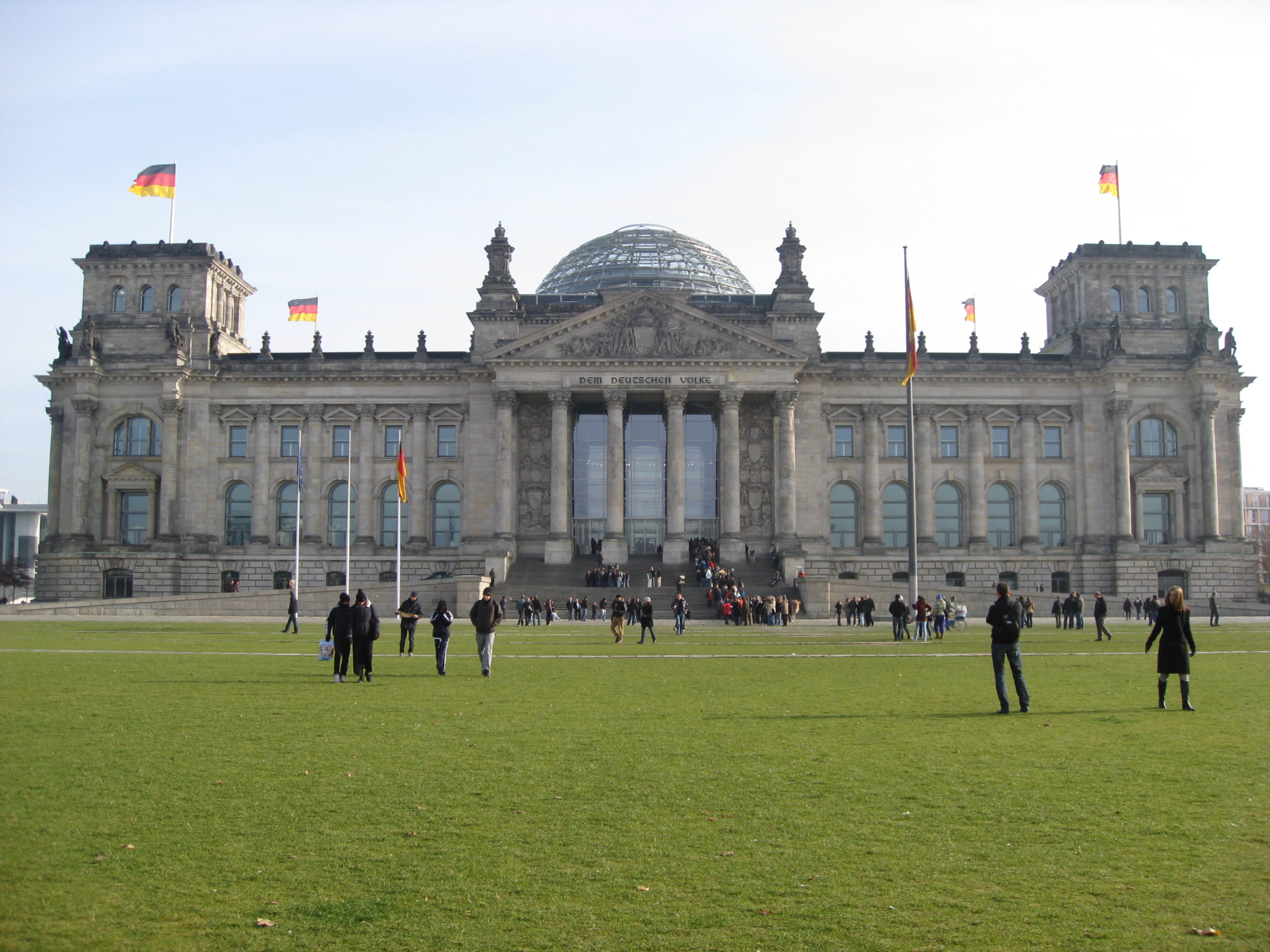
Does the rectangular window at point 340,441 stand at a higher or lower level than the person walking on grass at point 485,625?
higher

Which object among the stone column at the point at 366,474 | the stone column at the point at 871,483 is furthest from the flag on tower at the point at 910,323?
the stone column at the point at 366,474

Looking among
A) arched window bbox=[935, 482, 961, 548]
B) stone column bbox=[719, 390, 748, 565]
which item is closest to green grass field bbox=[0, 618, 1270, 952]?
stone column bbox=[719, 390, 748, 565]

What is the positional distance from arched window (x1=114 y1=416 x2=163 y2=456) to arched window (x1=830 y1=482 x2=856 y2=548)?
47.0 meters

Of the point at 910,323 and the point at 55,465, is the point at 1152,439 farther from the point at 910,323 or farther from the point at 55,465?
the point at 55,465

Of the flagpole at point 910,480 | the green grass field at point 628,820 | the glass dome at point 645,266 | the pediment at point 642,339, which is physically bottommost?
the green grass field at point 628,820

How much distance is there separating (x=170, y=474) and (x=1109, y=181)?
221 ft

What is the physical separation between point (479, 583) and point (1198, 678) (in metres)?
46.4

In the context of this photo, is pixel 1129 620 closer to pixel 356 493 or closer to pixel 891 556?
pixel 891 556

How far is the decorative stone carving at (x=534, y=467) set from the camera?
269 feet

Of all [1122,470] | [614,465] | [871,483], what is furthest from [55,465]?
[1122,470]

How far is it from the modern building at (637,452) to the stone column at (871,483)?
17 cm

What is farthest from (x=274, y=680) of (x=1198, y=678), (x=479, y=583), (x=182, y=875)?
(x=479, y=583)

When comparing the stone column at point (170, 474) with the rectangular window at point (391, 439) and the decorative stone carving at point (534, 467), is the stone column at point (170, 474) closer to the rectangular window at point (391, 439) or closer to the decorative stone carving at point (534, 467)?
the rectangular window at point (391, 439)

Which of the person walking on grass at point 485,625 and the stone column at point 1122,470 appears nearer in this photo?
the person walking on grass at point 485,625
